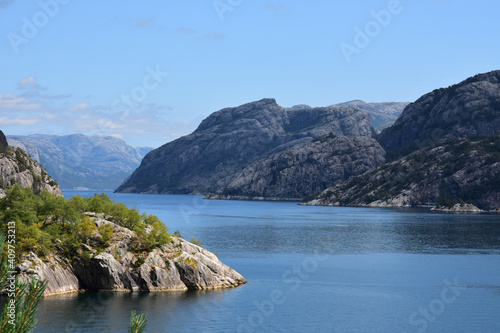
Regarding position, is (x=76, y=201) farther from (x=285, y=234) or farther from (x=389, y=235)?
(x=389, y=235)

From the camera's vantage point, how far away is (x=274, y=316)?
70.9 meters

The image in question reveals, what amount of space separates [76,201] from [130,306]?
80.4ft

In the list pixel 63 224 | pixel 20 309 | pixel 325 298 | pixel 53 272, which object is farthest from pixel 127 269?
pixel 20 309

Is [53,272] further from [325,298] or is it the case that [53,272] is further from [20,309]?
[20,309]

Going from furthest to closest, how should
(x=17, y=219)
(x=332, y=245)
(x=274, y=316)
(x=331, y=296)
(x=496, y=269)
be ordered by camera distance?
1. (x=332, y=245)
2. (x=496, y=269)
3. (x=331, y=296)
4. (x=17, y=219)
5. (x=274, y=316)

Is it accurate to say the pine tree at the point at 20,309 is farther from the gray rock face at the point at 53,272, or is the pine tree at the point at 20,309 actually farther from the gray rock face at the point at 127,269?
the gray rock face at the point at 127,269

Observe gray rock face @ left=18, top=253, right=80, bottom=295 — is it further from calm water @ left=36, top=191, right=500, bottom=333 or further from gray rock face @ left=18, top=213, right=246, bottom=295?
calm water @ left=36, top=191, right=500, bottom=333

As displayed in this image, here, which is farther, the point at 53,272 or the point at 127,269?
the point at 127,269

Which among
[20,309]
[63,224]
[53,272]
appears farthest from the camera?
[63,224]

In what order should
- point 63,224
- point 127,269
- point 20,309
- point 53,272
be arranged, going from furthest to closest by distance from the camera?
point 63,224
point 127,269
point 53,272
point 20,309

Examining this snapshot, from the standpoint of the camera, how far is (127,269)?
263ft

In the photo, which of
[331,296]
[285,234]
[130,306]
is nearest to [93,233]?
[130,306]

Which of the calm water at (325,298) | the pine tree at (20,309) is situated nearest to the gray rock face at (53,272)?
the calm water at (325,298)

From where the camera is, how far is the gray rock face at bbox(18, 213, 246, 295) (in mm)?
77375
